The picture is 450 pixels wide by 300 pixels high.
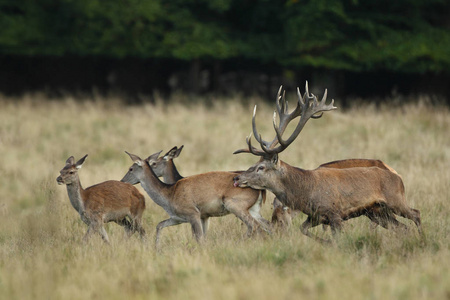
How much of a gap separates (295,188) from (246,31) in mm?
14456

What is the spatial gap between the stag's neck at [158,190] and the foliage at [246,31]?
35.3 feet

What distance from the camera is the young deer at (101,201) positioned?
905 cm

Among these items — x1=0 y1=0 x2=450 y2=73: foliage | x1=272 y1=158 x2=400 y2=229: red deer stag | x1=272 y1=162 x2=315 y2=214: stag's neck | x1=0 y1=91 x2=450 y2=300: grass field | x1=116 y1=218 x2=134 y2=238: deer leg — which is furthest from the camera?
x1=0 y1=0 x2=450 y2=73: foliage

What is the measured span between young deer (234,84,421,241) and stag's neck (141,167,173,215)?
106 centimetres

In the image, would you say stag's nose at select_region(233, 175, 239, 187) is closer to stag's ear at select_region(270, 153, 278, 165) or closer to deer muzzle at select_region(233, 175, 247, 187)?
deer muzzle at select_region(233, 175, 247, 187)

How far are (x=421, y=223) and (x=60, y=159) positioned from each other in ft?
27.7

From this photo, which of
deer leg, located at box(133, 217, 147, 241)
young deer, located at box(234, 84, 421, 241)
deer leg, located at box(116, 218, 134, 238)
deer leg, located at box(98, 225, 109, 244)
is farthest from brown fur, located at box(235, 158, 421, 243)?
deer leg, located at box(116, 218, 134, 238)

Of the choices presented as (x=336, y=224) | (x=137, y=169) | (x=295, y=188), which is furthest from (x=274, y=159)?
(x=137, y=169)

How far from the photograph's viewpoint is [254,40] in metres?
21.0

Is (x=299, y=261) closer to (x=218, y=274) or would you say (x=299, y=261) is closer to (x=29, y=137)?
(x=218, y=274)

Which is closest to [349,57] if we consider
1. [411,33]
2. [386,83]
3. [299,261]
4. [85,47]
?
[411,33]

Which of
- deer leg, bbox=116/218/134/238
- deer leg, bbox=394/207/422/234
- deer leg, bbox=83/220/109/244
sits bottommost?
deer leg, bbox=394/207/422/234

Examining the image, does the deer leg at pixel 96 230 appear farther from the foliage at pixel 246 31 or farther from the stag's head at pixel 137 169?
the foliage at pixel 246 31

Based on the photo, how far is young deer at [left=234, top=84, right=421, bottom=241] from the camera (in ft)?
26.8
